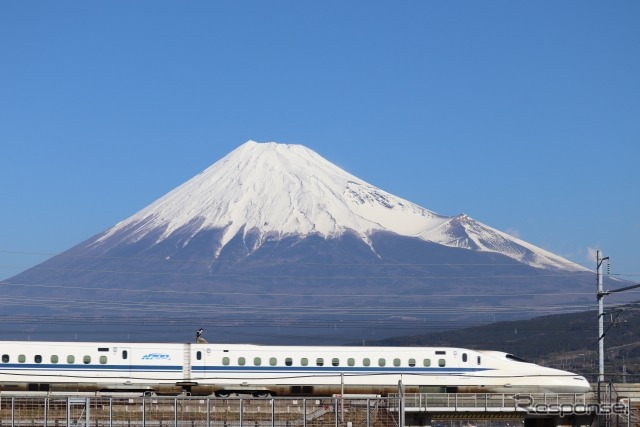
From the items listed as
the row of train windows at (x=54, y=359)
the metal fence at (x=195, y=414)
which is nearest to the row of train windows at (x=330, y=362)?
the row of train windows at (x=54, y=359)

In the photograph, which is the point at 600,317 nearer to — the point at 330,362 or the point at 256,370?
the point at 330,362

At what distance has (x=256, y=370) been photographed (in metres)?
81.6

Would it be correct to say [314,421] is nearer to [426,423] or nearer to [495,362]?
[426,423]

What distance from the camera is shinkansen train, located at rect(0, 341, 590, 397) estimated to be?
79.9 m

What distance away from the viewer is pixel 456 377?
81.9 metres

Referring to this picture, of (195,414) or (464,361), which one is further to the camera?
(464,361)

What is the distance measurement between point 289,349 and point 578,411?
20.2m

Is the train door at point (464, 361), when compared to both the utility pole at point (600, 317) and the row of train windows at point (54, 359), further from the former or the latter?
the row of train windows at point (54, 359)

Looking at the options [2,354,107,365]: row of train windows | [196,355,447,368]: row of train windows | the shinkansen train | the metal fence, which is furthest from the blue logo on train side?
the metal fence

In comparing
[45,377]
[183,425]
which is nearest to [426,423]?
[183,425]

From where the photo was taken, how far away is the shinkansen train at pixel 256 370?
7994 centimetres

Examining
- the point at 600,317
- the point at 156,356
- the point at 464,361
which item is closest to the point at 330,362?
the point at 464,361

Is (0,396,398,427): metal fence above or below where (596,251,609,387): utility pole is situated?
below

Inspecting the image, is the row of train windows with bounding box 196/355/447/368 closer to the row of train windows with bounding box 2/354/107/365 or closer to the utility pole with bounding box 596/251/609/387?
the row of train windows with bounding box 2/354/107/365
